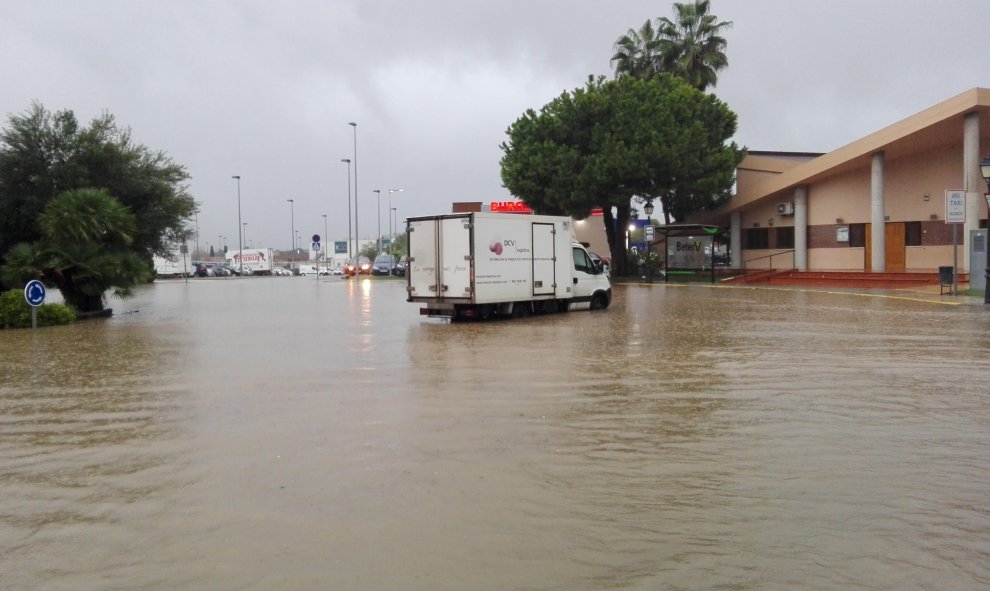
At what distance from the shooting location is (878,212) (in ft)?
112

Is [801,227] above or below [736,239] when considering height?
above

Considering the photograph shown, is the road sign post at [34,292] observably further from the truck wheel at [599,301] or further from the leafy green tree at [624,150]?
the leafy green tree at [624,150]

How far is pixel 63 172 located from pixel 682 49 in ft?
117

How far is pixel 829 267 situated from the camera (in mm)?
38938

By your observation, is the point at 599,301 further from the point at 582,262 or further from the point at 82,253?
the point at 82,253

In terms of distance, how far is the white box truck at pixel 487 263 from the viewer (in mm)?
19484

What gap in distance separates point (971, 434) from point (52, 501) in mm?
7522

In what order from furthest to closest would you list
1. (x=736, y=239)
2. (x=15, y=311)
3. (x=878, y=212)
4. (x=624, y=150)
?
(x=736, y=239) < (x=624, y=150) < (x=878, y=212) < (x=15, y=311)

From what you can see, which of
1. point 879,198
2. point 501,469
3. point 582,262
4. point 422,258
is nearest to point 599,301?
point 582,262

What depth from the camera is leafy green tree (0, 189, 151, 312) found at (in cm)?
2167

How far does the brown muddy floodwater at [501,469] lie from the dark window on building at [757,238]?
3016cm

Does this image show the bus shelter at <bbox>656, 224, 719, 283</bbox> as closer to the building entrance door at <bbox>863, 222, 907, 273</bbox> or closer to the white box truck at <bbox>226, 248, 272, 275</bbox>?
the building entrance door at <bbox>863, 222, 907, 273</bbox>

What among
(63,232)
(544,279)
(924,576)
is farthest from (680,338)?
(63,232)

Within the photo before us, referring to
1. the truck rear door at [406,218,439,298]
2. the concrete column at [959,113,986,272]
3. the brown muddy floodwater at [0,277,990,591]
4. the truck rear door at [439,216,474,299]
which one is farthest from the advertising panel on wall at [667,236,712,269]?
the brown muddy floodwater at [0,277,990,591]
